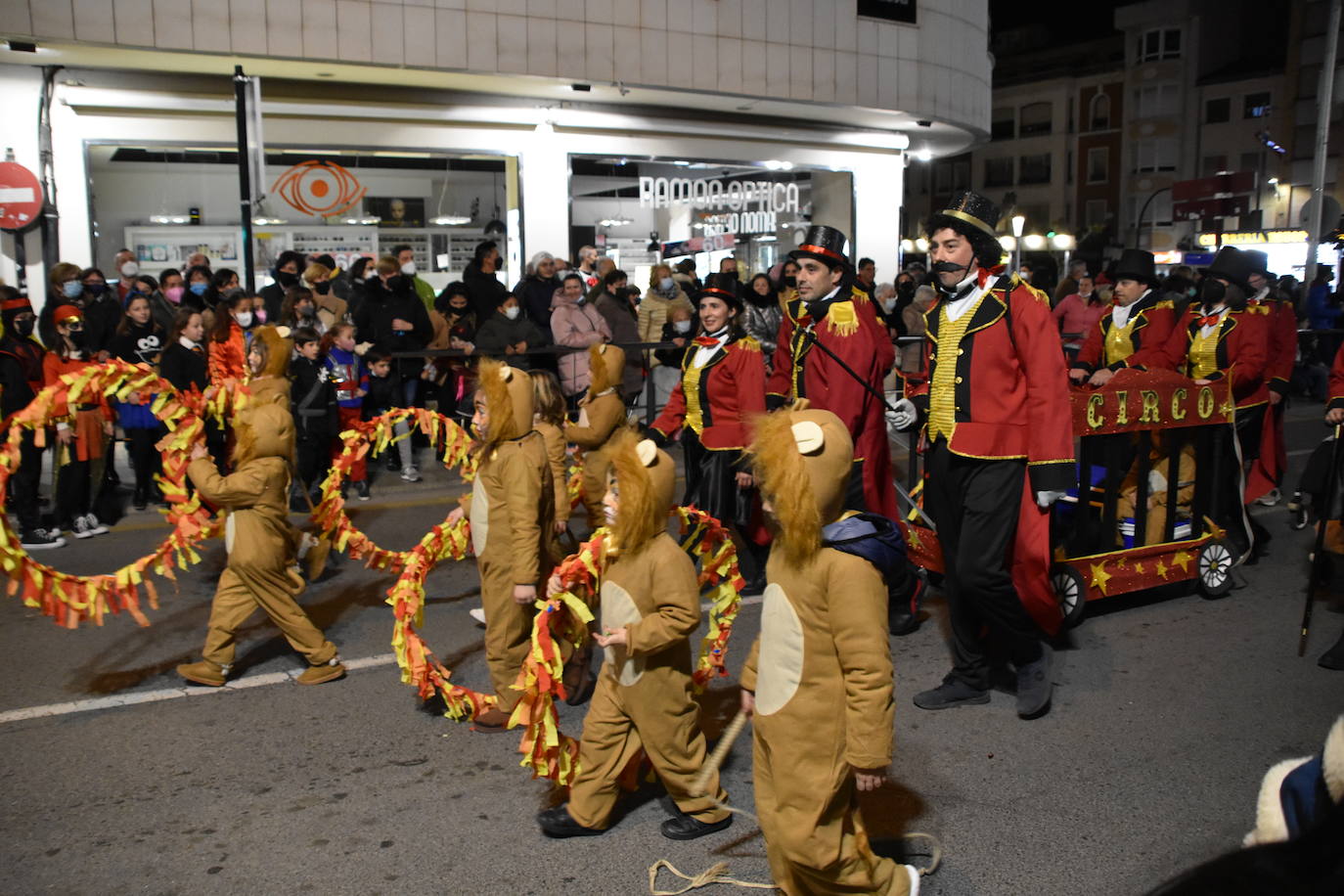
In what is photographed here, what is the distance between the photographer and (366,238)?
15.8m

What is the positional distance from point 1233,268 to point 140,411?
921 cm

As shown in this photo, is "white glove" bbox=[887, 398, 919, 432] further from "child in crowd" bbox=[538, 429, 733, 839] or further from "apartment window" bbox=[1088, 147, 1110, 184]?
"apartment window" bbox=[1088, 147, 1110, 184]

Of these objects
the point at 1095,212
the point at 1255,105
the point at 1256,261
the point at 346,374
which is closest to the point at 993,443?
the point at 1256,261

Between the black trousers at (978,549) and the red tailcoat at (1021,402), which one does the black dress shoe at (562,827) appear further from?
the red tailcoat at (1021,402)

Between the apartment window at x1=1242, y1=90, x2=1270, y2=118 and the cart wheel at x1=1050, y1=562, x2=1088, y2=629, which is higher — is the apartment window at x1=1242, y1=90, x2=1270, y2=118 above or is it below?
A: above

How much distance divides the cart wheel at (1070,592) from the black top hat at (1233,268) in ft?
12.5

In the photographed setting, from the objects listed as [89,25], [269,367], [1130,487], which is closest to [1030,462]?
[1130,487]

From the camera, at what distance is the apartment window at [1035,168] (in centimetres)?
5891

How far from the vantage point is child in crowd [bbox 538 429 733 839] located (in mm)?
3879

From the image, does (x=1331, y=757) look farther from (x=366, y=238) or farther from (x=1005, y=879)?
(x=366, y=238)

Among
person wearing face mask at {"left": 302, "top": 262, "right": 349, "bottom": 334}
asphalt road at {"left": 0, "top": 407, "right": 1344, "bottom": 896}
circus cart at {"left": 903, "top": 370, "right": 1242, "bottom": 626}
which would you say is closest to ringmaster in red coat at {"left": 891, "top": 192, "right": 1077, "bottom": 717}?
asphalt road at {"left": 0, "top": 407, "right": 1344, "bottom": 896}

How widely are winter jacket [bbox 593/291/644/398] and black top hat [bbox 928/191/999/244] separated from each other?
801cm

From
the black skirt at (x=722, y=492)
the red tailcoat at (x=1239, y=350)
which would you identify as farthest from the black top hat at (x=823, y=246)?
the red tailcoat at (x=1239, y=350)

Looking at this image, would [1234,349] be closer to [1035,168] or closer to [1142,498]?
[1142,498]
